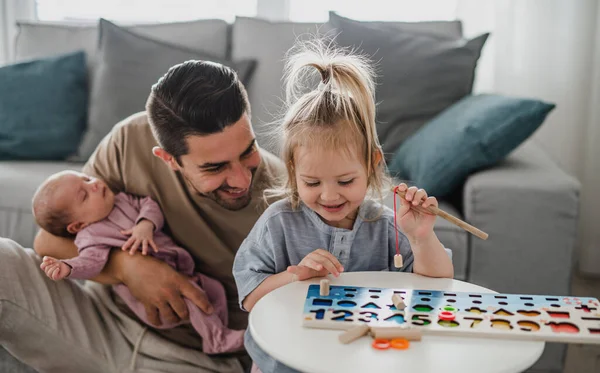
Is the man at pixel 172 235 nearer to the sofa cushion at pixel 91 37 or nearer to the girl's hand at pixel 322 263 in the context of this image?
the girl's hand at pixel 322 263

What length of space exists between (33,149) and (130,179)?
1.06 metres

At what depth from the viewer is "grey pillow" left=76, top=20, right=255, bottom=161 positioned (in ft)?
8.05

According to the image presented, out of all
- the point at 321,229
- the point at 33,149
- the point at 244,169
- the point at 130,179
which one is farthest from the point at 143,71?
the point at 321,229

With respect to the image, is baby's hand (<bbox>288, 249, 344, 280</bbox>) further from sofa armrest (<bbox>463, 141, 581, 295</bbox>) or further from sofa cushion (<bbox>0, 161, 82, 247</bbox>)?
sofa cushion (<bbox>0, 161, 82, 247</bbox>)

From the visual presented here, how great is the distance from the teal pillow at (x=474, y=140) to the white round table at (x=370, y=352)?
101 centimetres

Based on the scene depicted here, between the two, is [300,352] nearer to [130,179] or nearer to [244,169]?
[244,169]

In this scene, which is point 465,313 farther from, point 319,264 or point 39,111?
point 39,111

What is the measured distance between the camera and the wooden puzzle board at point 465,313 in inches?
39.4

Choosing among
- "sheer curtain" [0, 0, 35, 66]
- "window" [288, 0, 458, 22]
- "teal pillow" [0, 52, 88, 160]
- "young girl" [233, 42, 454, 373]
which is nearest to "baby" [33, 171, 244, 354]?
"young girl" [233, 42, 454, 373]

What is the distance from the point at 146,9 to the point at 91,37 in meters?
0.49

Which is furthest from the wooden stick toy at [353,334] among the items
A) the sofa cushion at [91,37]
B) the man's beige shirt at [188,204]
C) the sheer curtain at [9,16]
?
the sheer curtain at [9,16]

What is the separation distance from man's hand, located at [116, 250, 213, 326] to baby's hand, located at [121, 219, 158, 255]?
0.09 ft

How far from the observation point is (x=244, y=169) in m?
1.49

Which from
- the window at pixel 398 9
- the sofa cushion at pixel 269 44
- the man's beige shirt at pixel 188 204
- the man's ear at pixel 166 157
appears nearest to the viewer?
the man's ear at pixel 166 157
